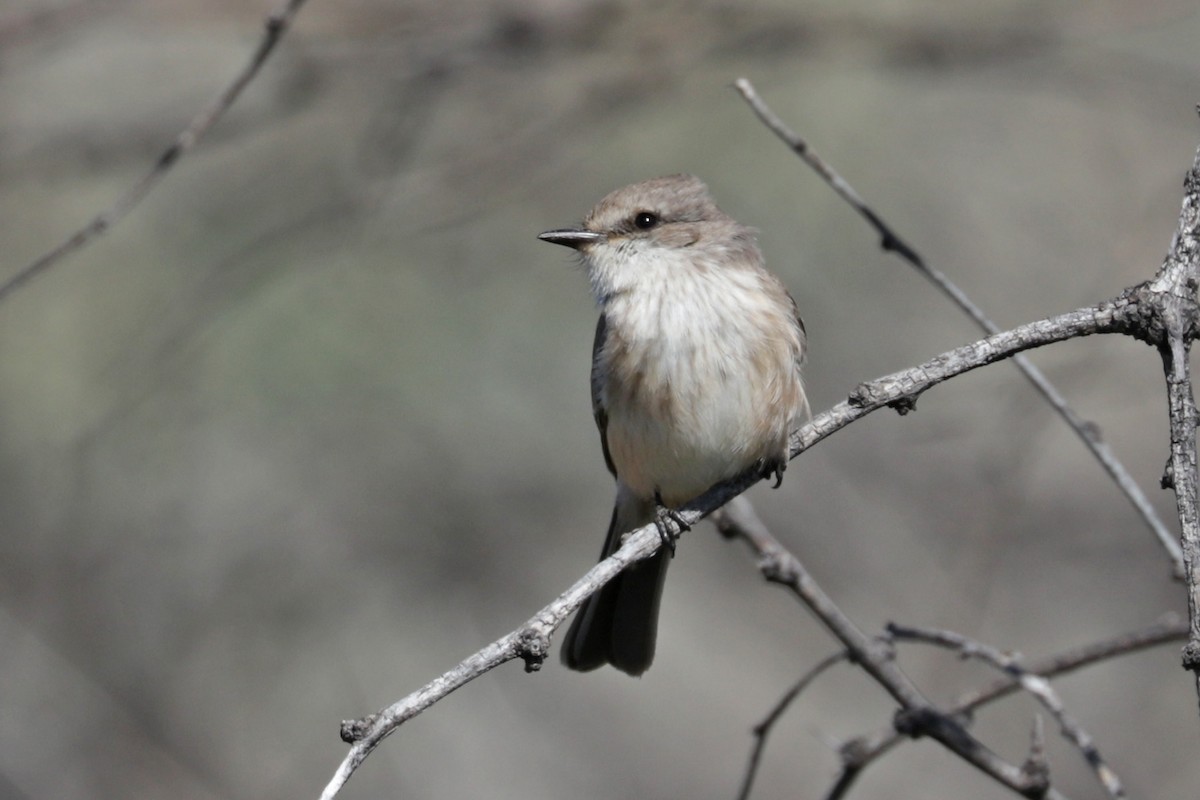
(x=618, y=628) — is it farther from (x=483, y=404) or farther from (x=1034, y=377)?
(x=483, y=404)

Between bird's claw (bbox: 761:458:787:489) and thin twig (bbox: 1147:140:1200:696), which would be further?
bird's claw (bbox: 761:458:787:489)

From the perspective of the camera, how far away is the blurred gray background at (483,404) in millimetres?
6281

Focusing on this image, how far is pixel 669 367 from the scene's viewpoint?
4.22m

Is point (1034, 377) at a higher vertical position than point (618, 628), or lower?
higher

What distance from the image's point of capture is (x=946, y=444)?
717 centimetres

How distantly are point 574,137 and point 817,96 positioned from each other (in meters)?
2.70

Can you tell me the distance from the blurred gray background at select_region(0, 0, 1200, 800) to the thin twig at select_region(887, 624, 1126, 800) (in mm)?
2443

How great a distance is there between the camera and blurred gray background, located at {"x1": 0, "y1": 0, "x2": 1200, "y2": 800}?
20.6 ft

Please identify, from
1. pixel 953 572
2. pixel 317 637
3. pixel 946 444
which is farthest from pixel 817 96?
pixel 317 637

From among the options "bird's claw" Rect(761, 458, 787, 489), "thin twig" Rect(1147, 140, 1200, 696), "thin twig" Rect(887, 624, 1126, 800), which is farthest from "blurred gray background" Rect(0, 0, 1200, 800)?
"thin twig" Rect(1147, 140, 1200, 696)

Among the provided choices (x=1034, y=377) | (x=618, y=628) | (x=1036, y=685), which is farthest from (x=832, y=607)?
(x=618, y=628)

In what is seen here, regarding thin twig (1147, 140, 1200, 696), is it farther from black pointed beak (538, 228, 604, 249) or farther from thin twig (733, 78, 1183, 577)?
black pointed beak (538, 228, 604, 249)

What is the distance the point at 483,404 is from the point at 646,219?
300 centimetres

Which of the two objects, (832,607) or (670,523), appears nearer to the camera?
(832,607)
